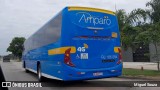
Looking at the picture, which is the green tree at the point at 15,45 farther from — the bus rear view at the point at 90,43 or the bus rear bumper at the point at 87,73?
the bus rear bumper at the point at 87,73

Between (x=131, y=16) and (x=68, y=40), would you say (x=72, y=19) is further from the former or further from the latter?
(x=131, y=16)

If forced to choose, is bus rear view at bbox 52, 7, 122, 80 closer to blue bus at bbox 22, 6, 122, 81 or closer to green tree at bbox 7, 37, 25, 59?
blue bus at bbox 22, 6, 122, 81

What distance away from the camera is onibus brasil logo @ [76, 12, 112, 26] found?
11.2 meters

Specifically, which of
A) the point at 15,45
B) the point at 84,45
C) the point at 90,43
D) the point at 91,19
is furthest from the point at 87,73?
the point at 15,45

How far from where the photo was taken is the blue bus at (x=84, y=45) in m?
10.7

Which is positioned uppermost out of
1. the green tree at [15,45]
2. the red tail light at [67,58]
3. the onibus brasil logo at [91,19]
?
the green tree at [15,45]

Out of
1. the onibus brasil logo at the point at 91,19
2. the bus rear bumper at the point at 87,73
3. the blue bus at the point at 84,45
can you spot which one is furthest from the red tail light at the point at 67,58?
the onibus brasil logo at the point at 91,19

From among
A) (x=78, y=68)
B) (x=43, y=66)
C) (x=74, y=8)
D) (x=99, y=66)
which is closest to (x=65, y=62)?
(x=78, y=68)

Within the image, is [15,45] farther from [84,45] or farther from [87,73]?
[87,73]

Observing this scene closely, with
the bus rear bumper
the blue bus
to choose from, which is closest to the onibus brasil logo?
the blue bus

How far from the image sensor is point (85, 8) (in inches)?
447

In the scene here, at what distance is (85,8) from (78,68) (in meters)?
2.46

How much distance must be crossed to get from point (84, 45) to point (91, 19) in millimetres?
1120

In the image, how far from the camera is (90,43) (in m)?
11.2
